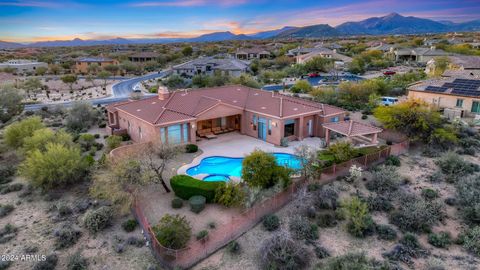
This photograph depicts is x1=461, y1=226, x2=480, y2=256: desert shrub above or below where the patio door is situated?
below

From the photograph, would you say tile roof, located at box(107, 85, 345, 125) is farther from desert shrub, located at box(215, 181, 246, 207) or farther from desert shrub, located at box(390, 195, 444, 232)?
desert shrub, located at box(390, 195, 444, 232)

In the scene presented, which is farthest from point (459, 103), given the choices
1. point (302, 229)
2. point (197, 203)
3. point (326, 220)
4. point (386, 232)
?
point (197, 203)

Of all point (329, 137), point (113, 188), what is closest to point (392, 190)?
point (329, 137)

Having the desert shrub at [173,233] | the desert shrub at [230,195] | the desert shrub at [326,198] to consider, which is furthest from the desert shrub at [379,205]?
the desert shrub at [173,233]

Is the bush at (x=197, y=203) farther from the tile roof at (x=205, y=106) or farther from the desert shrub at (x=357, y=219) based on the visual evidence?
the tile roof at (x=205, y=106)

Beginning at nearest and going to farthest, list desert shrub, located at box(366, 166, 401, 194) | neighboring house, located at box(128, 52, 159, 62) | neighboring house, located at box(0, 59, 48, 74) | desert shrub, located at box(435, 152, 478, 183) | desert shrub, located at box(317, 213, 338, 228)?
desert shrub, located at box(317, 213, 338, 228) < desert shrub, located at box(366, 166, 401, 194) < desert shrub, located at box(435, 152, 478, 183) < neighboring house, located at box(0, 59, 48, 74) < neighboring house, located at box(128, 52, 159, 62)

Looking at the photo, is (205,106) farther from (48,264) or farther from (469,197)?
(469,197)

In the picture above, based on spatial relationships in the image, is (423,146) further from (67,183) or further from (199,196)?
(67,183)

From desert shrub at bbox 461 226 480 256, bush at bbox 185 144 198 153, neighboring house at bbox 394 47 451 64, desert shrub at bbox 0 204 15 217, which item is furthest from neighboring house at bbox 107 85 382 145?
neighboring house at bbox 394 47 451 64
